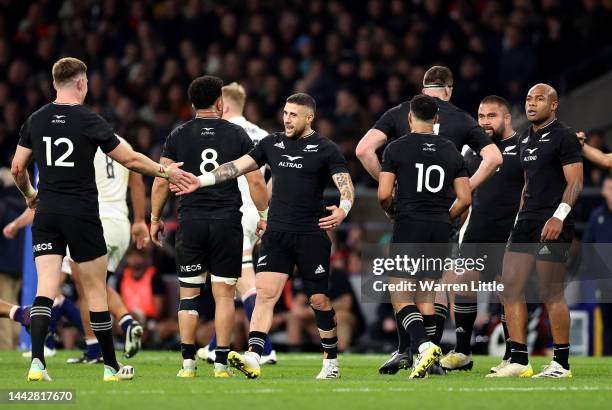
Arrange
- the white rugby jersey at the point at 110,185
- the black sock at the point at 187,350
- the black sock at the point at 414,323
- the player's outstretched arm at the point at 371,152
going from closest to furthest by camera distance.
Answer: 1. the black sock at the point at 414,323
2. the black sock at the point at 187,350
3. the player's outstretched arm at the point at 371,152
4. the white rugby jersey at the point at 110,185

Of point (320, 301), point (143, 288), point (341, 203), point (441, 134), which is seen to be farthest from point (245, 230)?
point (143, 288)

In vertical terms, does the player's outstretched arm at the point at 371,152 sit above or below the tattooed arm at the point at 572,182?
above

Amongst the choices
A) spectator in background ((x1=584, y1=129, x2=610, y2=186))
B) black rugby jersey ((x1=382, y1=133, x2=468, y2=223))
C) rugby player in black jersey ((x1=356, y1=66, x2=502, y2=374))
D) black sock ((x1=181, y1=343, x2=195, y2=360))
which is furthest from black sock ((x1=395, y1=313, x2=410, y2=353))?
spectator in background ((x1=584, y1=129, x2=610, y2=186))

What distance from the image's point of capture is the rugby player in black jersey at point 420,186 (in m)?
9.77

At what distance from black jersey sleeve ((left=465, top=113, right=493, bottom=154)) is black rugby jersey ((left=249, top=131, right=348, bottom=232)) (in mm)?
1335

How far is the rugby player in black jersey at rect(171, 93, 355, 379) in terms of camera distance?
9.63 meters

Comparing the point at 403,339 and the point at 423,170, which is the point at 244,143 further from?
the point at 403,339

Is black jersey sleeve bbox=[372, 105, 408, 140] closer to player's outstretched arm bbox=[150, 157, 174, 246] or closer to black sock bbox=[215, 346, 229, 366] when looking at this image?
player's outstretched arm bbox=[150, 157, 174, 246]

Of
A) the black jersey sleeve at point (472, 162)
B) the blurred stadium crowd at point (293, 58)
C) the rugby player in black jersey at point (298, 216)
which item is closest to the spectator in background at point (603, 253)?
the blurred stadium crowd at point (293, 58)

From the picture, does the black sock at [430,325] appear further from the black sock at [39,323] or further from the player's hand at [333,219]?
the black sock at [39,323]

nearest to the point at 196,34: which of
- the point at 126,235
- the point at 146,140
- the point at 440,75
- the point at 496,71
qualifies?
the point at 146,140

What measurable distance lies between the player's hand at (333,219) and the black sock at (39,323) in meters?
2.07

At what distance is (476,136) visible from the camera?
10.4 m

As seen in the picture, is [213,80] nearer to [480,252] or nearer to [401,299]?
[401,299]
